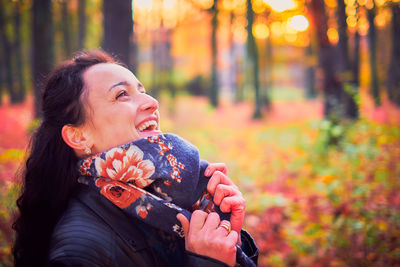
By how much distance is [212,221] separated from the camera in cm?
131

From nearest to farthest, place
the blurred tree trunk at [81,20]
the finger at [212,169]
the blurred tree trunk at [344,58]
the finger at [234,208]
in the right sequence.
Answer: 1. the finger at [234,208]
2. the finger at [212,169]
3. the blurred tree trunk at [344,58]
4. the blurred tree trunk at [81,20]

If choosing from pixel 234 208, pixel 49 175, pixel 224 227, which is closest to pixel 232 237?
pixel 224 227

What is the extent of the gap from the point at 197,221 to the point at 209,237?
0.31 ft

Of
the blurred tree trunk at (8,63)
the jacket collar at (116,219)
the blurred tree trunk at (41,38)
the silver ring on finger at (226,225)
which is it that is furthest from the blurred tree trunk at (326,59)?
the blurred tree trunk at (8,63)

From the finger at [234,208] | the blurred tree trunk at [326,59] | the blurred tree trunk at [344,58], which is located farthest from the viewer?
the blurred tree trunk at [344,58]

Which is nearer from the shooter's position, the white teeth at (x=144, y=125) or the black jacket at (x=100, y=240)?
the black jacket at (x=100, y=240)

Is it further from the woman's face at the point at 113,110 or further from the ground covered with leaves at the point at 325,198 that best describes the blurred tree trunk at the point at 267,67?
the woman's face at the point at 113,110

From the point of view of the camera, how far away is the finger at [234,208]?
55.6 inches

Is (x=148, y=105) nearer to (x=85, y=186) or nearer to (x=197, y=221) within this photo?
(x=85, y=186)

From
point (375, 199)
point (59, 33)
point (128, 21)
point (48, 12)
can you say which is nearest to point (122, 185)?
point (128, 21)

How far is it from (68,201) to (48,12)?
7.27 meters

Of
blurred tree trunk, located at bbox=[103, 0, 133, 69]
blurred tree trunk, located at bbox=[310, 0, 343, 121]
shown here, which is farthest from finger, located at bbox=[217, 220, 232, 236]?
blurred tree trunk, located at bbox=[310, 0, 343, 121]

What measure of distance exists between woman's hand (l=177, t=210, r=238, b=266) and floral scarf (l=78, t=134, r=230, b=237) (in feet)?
0.23

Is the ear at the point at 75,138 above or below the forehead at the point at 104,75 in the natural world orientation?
below
